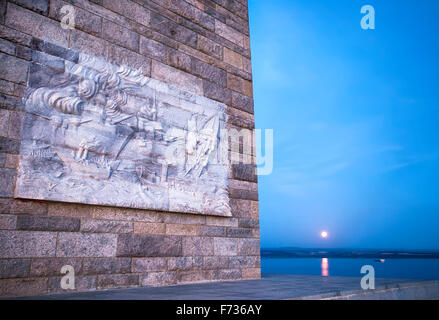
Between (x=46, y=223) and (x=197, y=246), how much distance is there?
5.65 ft

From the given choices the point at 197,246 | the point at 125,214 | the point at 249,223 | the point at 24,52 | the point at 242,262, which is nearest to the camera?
the point at 24,52

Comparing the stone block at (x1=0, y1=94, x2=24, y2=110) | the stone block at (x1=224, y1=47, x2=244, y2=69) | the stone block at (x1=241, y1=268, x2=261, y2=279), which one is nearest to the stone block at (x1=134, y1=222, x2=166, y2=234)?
the stone block at (x1=241, y1=268, x2=261, y2=279)

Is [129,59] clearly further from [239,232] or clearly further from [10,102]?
[239,232]

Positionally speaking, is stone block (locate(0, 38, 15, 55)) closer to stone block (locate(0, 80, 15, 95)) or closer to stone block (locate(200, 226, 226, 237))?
stone block (locate(0, 80, 15, 95))

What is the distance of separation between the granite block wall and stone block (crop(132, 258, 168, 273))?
0.01 meters

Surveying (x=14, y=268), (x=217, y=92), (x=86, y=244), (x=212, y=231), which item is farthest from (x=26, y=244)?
(x=217, y=92)

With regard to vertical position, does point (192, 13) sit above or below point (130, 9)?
above

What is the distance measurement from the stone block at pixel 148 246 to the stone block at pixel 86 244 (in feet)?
0.32

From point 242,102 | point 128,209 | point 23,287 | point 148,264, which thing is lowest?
point 23,287

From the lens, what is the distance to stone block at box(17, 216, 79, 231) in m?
2.93

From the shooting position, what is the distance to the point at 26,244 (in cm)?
291

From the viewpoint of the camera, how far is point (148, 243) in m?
3.70

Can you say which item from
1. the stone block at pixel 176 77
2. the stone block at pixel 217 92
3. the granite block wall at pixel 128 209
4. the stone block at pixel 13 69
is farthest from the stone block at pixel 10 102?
the stone block at pixel 217 92

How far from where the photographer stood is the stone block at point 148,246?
11.5ft
